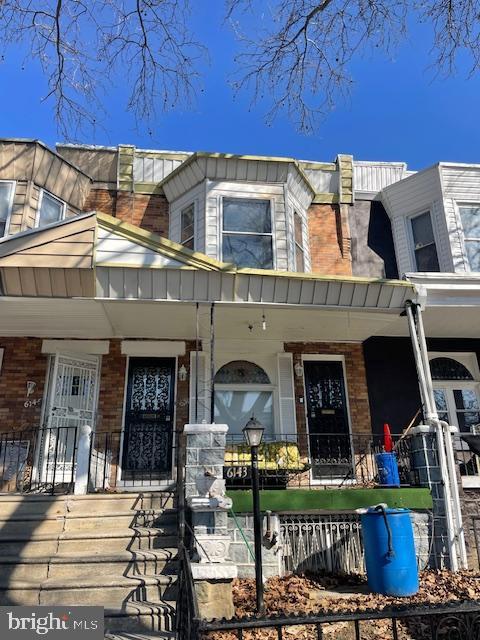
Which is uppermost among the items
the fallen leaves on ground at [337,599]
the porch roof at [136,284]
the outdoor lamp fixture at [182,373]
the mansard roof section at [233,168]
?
the mansard roof section at [233,168]

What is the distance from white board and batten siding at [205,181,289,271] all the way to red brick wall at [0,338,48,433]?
12.4 ft

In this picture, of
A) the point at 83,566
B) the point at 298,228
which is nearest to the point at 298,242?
the point at 298,228

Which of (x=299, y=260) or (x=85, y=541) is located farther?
(x=299, y=260)

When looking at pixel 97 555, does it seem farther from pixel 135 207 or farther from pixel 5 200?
pixel 135 207

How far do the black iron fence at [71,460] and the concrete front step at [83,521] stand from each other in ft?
6.27

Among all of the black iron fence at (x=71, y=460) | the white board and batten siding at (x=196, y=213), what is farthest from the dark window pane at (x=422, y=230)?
the black iron fence at (x=71, y=460)

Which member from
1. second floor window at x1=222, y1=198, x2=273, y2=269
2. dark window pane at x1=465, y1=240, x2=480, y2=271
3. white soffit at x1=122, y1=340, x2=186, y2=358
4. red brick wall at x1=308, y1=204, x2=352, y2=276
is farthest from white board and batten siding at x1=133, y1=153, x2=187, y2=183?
dark window pane at x1=465, y1=240, x2=480, y2=271

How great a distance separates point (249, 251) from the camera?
32.9 feet

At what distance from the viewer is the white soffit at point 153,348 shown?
30.6 ft

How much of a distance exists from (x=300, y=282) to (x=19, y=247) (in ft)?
13.7

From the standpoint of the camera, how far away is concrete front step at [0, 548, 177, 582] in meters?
5.02

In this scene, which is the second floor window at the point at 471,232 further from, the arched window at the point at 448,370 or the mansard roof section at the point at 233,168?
the mansard roof section at the point at 233,168

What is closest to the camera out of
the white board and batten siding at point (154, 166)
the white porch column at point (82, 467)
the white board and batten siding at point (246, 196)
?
the white porch column at point (82, 467)

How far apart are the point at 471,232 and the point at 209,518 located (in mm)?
8936
